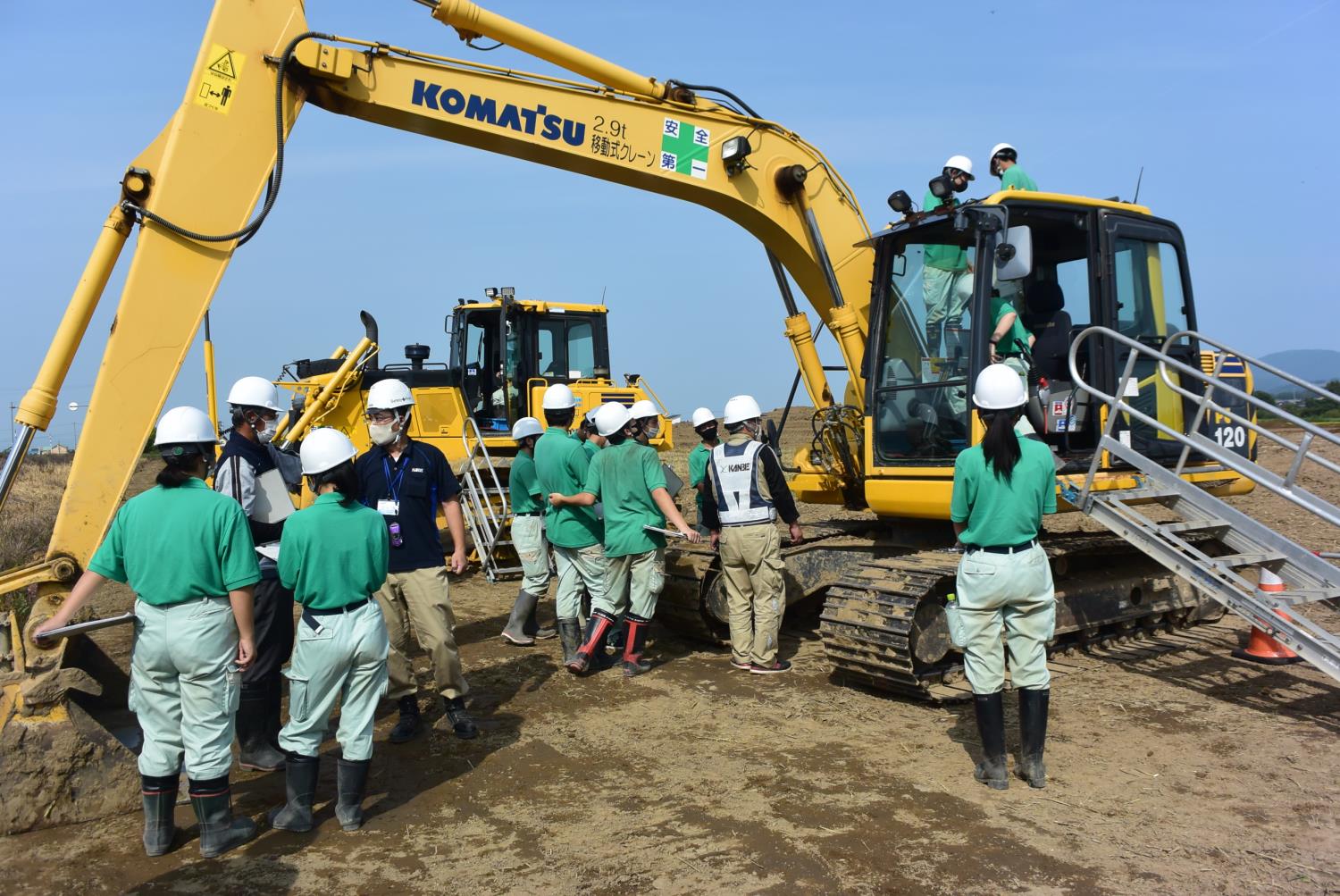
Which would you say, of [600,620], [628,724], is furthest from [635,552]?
[628,724]

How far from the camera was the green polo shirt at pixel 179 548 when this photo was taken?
14.0 ft

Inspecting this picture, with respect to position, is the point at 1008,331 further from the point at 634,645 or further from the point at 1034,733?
the point at 634,645

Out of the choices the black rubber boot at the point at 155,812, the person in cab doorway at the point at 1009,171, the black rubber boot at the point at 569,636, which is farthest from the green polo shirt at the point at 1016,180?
the black rubber boot at the point at 155,812

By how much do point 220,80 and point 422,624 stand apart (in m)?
3.26

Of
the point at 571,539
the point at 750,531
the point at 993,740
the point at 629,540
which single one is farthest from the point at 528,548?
the point at 993,740

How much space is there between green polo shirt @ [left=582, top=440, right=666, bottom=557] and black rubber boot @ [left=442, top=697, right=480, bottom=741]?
1713mm

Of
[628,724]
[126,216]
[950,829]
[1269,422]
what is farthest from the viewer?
[1269,422]

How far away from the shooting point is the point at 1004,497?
4902mm

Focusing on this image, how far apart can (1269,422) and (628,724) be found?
75.0 feet

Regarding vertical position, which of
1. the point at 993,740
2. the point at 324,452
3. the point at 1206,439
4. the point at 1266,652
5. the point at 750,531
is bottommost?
the point at 1266,652

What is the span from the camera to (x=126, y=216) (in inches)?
212

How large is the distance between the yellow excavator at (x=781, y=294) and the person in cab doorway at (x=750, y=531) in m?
0.52

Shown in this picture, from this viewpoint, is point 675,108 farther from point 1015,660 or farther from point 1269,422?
point 1269,422

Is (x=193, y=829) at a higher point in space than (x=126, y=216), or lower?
lower
